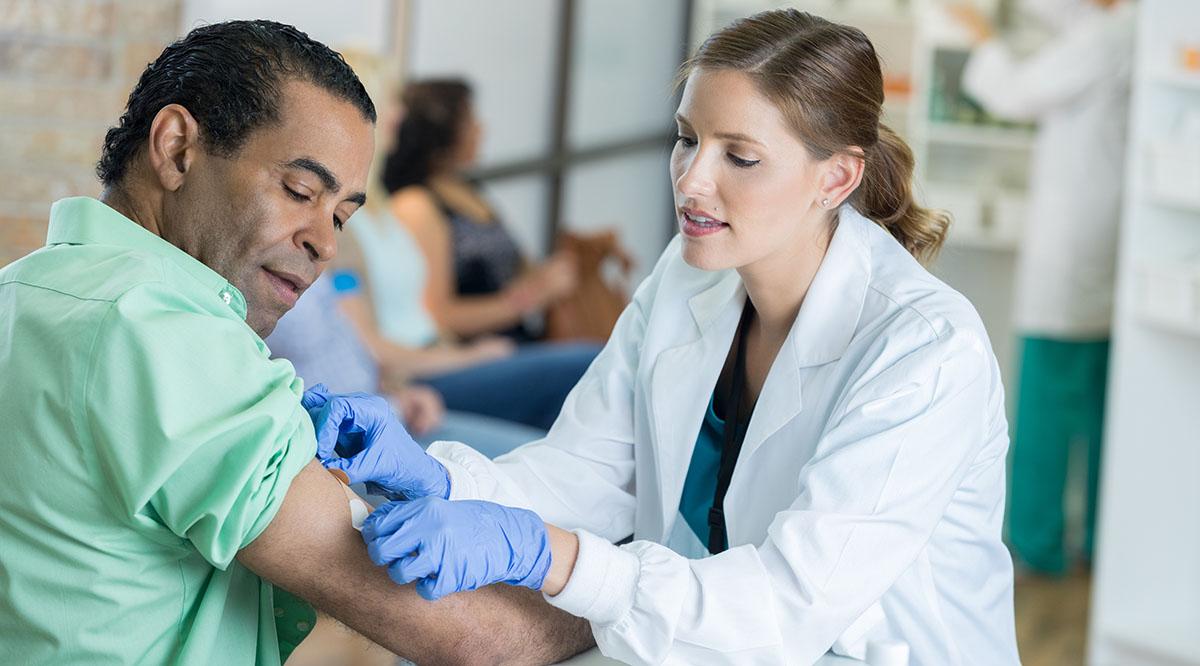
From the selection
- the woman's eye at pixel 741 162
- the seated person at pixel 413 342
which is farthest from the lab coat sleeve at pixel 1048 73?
the woman's eye at pixel 741 162

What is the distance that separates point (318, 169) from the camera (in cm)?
119

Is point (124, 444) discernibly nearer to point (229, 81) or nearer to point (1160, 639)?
point (229, 81)

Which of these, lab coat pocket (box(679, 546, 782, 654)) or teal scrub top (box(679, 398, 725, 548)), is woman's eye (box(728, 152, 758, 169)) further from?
lab coat pocket (box(679, 546, 782, 654))

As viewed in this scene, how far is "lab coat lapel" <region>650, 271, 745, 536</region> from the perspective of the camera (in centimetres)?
157

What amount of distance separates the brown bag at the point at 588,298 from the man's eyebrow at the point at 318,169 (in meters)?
2.57

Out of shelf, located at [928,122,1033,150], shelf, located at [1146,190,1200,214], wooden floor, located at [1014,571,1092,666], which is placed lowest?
wooden floor, located at [1014,571,1092,666]

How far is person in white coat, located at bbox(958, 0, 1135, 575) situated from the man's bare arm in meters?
2.92

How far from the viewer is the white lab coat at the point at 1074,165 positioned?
148 inches

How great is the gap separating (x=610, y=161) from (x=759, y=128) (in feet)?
12.5

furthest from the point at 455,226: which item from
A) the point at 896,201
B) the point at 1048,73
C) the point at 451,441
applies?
the point at 896,201

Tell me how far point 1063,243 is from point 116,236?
3.17 meters

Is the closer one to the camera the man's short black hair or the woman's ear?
the man's short black hair

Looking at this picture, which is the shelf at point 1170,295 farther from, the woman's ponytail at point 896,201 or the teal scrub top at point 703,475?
the teal scrub top at point 703,475

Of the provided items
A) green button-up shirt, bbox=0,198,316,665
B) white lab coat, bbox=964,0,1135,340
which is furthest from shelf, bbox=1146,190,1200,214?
green button-up shirt, bbox=0,198,316,665
